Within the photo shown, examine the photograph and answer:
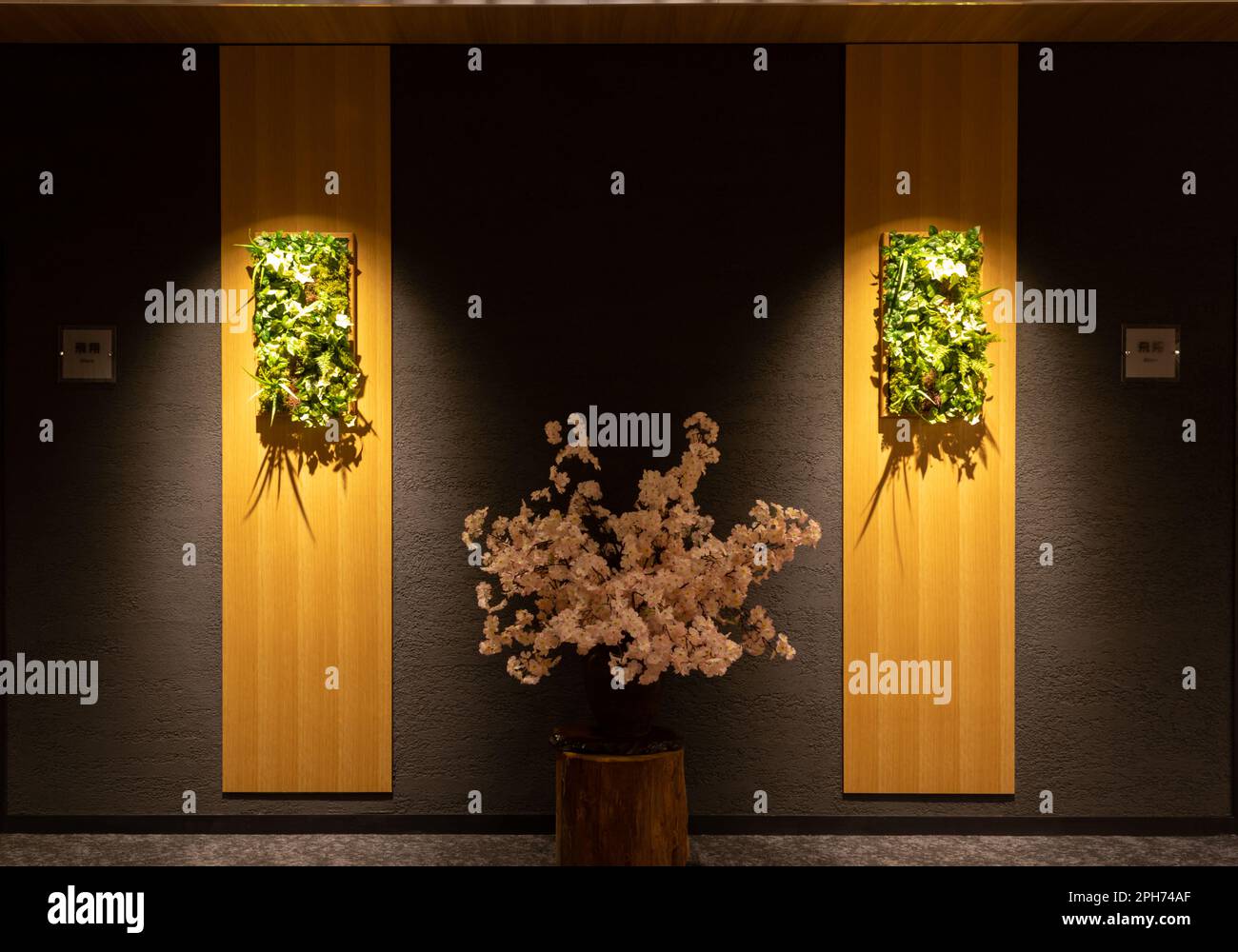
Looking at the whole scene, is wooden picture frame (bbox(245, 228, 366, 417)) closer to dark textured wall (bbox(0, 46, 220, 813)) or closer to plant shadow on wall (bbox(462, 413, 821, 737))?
dark textured wall (bbox(0, 46, 220, 813))

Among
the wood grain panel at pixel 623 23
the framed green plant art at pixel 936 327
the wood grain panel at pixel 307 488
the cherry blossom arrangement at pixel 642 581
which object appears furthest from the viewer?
the wood grain panel at pixel 307 488

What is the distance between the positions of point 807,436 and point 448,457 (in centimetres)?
127

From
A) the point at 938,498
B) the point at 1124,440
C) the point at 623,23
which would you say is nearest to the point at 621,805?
the point at 938,498

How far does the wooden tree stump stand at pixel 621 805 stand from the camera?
9.35 feet

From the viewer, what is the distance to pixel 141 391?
352 cm

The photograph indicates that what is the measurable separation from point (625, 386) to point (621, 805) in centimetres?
143

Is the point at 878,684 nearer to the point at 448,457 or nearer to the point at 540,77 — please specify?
the point at 448,457

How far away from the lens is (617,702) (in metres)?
2.91

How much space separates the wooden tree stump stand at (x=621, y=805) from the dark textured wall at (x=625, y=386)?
640 millimetres

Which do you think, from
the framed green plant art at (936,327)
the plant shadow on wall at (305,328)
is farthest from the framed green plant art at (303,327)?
the framed green plant art at (936,327)

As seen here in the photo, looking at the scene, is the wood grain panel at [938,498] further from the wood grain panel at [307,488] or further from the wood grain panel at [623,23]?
the wood grain panel at [307,488]

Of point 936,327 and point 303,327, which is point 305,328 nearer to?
point 303,327

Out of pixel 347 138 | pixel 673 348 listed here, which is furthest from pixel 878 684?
pixel 347 138

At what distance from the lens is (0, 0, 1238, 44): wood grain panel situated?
324 centimetres
